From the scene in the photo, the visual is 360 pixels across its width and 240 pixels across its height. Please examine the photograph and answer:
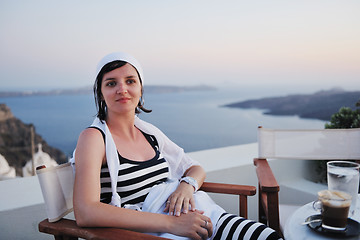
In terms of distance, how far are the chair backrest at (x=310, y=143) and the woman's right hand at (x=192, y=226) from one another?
3.04 ft

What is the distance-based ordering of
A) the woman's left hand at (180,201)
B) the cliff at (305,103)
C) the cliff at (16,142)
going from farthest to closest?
the cliff at (16,142), the cliff at (305,103), the woman's left hand at (180,201)

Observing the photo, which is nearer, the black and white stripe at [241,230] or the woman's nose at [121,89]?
the black and white stripe at [241,230]

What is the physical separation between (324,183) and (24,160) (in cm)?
2414

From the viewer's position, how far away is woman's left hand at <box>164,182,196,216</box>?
4.19 ft

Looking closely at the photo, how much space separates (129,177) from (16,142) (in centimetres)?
2608

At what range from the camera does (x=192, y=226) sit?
1178 millimetres

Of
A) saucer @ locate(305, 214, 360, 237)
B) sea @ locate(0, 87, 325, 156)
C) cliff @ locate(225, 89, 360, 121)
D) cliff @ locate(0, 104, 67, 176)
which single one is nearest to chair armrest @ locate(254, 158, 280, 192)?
saucer @ locate(305, 214, 360, 237)

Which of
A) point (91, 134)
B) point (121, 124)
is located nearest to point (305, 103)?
point (121, 124)

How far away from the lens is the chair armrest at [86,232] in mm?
1034

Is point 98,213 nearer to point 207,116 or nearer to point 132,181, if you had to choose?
point 132,181

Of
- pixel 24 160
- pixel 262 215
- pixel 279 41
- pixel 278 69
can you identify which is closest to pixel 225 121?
pixel 278 69

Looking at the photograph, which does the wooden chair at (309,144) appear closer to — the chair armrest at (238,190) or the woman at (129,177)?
the chair armrest at (238,190)

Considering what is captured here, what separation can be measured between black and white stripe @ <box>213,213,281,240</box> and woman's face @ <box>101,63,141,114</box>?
1.86 feet

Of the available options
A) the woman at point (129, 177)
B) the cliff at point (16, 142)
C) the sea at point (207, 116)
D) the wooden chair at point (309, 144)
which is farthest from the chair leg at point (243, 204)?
the cliff at point (16, 142)
